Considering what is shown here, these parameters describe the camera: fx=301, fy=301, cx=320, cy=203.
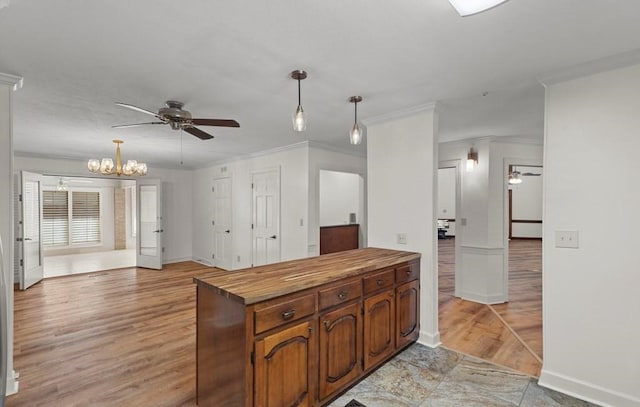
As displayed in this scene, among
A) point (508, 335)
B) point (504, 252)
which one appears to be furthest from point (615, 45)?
point (504, 252)

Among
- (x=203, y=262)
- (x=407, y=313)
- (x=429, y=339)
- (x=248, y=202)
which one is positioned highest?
(x=248, y=202)

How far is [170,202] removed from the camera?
735cm

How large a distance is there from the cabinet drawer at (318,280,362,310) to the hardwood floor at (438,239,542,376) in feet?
4.65

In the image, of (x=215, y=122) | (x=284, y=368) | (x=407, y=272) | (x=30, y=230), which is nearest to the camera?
(x=284, y=368)

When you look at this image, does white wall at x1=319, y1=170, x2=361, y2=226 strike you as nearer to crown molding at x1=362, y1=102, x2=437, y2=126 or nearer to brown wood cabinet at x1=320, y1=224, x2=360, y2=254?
brown wood cabinet at x1=320, y1=224, x2=360, y2=254

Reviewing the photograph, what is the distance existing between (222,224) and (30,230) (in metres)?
3.26

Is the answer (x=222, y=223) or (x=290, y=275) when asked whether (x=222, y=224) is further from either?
(x=290, y=275)

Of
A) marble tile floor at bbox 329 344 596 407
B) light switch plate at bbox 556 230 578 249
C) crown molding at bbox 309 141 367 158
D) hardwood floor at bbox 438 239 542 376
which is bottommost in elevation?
hardwood floor at bbox 438 239 542 376

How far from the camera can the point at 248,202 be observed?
19.3ft

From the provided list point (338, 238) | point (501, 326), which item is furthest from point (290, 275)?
point (338, 238)

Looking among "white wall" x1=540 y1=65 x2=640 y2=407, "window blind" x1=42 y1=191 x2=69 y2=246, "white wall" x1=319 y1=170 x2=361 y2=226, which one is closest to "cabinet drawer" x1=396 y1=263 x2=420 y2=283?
"white wall" x1=540 y1=65 x2=640 y2=407

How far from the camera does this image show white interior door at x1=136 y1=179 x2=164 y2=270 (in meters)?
6.70

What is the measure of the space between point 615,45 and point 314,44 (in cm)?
189

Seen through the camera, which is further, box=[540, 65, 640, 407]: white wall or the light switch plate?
the light switch plate
